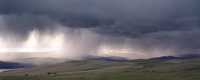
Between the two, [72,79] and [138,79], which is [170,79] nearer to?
[138,79]

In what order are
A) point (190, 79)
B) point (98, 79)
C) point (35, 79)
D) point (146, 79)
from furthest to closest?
point (35, 79) → point (98, 79) → point (146, 79) → point (190, 79)

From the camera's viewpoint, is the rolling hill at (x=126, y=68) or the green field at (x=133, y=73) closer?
the green field at (x=133, y=73)

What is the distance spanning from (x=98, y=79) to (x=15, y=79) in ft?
89.4

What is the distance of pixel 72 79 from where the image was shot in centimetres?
5697

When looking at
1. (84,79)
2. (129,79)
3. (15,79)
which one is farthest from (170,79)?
(15,79)

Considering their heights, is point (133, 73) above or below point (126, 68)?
below

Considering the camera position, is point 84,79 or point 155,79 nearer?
point 155,79

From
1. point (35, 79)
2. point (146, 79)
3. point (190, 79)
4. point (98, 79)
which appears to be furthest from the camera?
point (35, 79)

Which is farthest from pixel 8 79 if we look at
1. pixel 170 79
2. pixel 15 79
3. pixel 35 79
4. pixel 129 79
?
pixel 170 79

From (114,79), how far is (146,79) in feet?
26.1

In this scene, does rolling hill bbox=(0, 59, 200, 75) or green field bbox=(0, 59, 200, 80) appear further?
rolling hill bbox=(0, 59, 200, 75)

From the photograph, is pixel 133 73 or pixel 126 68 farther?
pixel 126 68

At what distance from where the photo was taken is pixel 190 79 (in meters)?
46.3

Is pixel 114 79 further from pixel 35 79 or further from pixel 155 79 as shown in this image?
pixel 35 79
